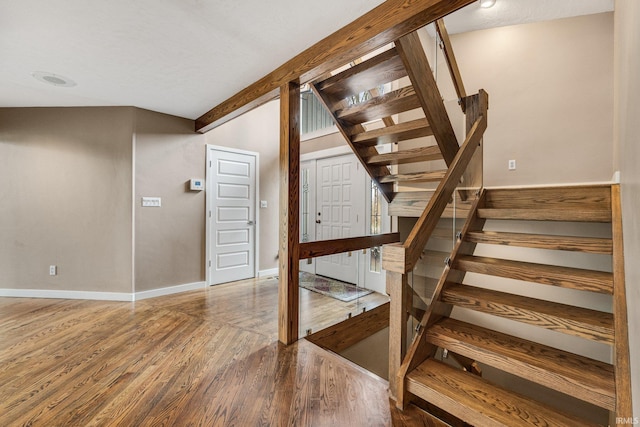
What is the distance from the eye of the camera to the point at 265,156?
486cm

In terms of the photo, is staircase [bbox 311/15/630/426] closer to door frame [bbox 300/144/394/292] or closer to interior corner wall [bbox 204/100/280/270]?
door frame [bbox 300/144/394/292]

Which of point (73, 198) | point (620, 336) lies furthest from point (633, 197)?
point (73, 198)

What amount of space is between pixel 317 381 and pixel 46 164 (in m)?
4.19

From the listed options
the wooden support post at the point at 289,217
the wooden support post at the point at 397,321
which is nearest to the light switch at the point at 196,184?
the wooden support post at the point at 289,217

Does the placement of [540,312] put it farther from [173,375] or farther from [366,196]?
[366,196]

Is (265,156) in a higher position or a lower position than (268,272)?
higher

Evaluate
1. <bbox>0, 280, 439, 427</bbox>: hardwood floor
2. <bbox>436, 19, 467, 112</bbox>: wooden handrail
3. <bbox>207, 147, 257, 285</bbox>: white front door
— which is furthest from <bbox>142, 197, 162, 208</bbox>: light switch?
<bbox>436, 19, 467, 112</bbox>: wooden handrail

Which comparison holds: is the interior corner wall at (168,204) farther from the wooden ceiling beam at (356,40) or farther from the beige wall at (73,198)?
the wooden ceiling beam at (356,40)

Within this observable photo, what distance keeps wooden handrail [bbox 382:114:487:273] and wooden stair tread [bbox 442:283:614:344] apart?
0.49 metres

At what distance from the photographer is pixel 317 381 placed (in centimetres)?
193

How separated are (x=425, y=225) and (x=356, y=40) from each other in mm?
1294

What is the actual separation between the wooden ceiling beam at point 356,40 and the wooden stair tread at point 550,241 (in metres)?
1.55

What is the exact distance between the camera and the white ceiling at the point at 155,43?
1.81 metres

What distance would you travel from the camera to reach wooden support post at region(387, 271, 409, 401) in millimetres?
1729
